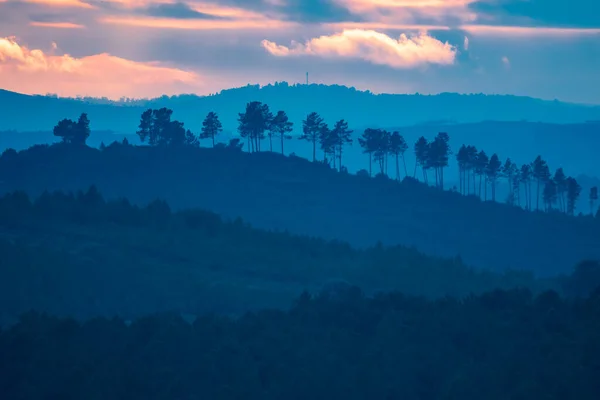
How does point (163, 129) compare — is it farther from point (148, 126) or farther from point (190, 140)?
point (190, 140)

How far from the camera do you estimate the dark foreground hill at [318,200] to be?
431ft

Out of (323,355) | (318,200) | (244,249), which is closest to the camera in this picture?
(323,355)

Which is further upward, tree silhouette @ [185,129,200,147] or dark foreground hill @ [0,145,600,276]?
tree silhouette @ [185,129,200,147]

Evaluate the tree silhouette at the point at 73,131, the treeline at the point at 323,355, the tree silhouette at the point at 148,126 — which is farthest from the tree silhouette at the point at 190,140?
the treeline at the point at 323,355

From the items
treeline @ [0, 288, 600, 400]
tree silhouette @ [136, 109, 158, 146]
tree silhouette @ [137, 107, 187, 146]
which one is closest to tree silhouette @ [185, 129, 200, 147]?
tree silhouette @ [137, 107, 187, 146]

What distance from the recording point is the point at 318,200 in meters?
142

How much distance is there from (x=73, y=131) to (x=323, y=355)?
98.2 metres

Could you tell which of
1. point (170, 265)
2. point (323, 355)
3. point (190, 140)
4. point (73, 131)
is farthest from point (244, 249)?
point (190, 140)

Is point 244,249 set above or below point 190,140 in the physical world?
below

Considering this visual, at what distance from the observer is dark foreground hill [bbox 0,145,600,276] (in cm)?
13125

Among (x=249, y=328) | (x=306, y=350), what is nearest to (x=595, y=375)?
(x=306, y=350)

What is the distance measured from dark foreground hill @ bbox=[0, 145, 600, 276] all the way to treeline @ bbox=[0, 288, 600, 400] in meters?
56.6

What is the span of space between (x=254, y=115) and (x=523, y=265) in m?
49.9

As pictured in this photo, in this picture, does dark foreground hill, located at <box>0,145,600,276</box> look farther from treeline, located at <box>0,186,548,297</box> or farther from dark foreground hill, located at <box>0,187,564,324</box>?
dark foreground hill, located at <box>0,187,564,324</box>
